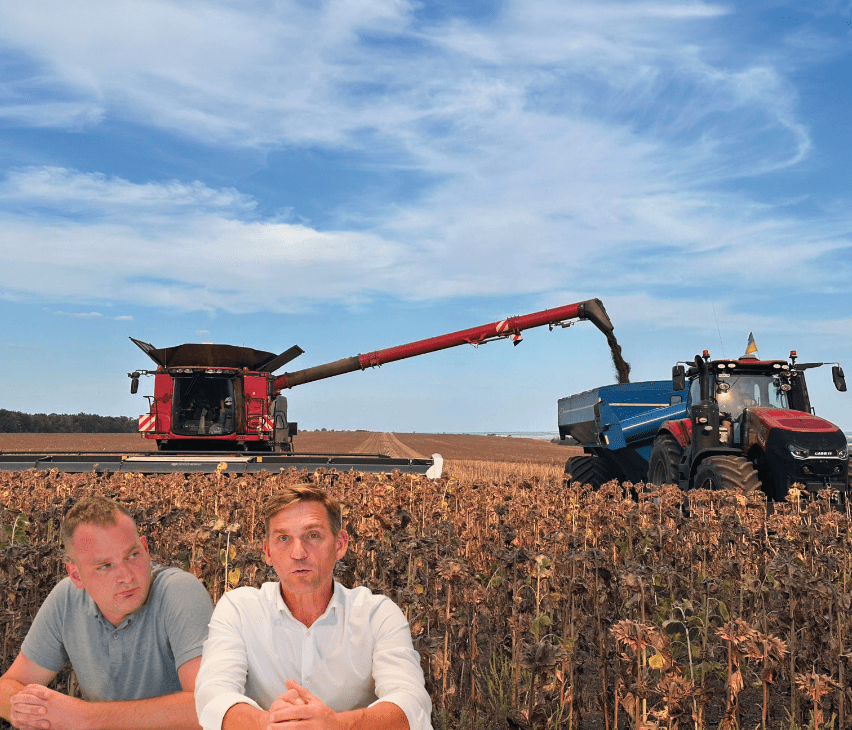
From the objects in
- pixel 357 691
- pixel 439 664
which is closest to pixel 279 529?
pixel 357 691

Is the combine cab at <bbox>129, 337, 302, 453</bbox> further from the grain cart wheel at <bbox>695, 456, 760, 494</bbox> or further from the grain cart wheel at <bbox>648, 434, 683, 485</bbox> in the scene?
the grain cart wheel at <bbox>695, 456, 760, 494</bbox>

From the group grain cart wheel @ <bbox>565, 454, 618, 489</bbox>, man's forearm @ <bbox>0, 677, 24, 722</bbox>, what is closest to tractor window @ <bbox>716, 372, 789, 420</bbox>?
grain cart wheel @ <bbox>565, 454, 618, 489</bbox>

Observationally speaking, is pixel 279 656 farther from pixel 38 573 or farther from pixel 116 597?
pixel 38 573

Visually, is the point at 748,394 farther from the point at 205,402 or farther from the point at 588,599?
the point at 205,402

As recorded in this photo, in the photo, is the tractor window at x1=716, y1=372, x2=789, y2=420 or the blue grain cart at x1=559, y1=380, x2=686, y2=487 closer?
the tractor window at x1=716, y1=372, x2=789, y2=420

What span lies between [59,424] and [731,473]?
268ft

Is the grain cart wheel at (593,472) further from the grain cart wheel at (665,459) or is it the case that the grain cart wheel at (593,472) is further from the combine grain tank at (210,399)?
the combine grain tank at (210,399)

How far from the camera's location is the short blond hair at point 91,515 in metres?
2.80

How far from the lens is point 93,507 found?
282 centimetres

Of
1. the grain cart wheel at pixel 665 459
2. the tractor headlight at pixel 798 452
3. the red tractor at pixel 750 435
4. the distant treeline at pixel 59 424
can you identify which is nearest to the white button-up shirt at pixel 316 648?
the red tractor at pixel 750 435

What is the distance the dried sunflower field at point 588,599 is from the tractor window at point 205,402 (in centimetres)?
673

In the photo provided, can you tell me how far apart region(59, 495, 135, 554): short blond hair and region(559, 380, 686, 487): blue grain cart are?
513 inches

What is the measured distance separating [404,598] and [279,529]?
1.64m

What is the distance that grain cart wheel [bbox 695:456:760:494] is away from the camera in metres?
9.99
